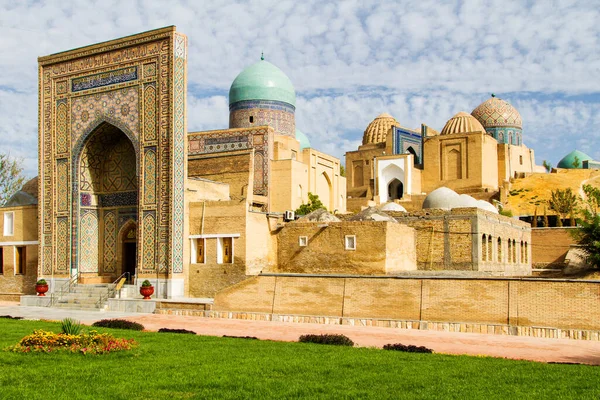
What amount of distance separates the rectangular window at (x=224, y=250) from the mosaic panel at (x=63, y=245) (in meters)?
4.75

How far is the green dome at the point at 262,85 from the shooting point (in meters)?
30.5

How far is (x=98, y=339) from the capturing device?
9742 millimetres

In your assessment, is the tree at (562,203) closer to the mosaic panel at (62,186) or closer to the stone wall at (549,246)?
the stone wall at (549,246)

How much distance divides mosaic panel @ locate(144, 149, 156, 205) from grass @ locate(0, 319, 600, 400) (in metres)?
9.19

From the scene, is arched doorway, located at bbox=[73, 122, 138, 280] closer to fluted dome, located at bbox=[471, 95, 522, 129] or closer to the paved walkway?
the paved walkway

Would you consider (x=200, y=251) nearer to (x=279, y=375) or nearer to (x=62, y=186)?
(x=62, y=186)

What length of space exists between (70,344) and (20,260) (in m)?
14.1

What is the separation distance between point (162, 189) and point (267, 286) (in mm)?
4642

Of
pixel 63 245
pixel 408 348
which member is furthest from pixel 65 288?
pixel 408 348

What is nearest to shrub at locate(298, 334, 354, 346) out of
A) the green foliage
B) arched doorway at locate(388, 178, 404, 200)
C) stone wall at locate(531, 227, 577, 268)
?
the green foliage

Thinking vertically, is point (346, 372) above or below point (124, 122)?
below

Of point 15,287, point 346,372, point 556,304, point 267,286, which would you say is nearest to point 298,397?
point 346,372

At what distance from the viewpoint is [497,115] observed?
1705 inches

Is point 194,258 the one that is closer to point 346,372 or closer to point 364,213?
point 364,213
